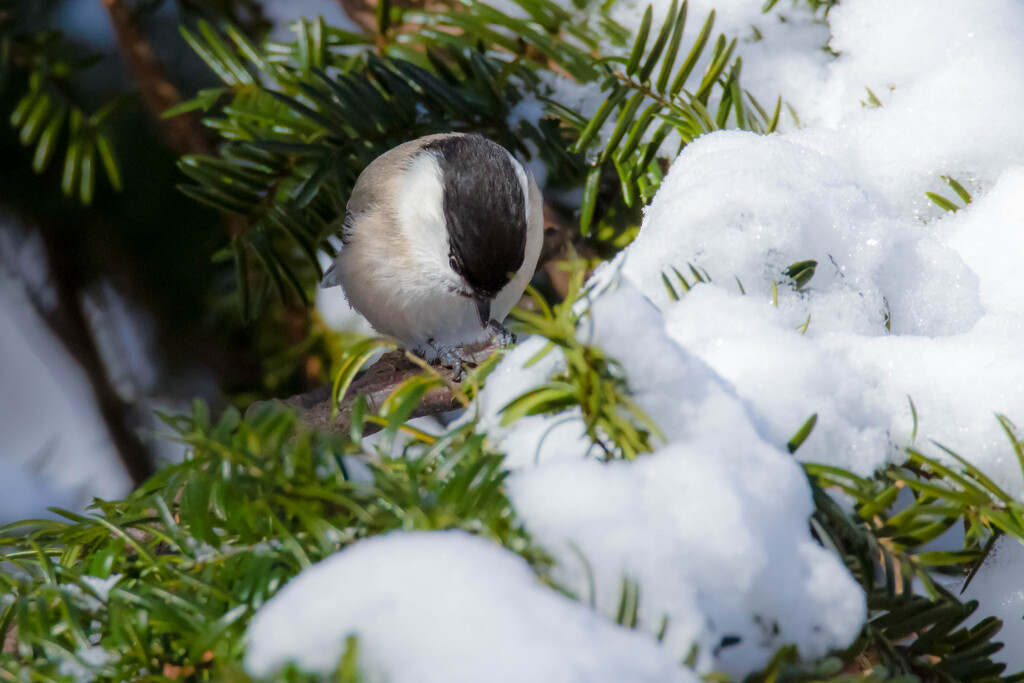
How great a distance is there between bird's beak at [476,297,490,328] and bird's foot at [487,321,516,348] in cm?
5

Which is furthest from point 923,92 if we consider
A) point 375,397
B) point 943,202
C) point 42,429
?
point 42,429

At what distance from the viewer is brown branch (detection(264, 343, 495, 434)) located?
0.60 meters

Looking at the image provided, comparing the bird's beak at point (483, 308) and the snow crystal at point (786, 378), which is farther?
the bird's beak at point (483, 308)

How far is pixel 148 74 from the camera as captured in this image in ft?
3.22

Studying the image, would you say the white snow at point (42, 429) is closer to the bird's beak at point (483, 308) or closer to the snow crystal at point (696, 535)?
the bird's beak at point (483, 308)

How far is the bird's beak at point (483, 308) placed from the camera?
1.06 metres

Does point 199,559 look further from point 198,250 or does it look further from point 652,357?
point 198,250

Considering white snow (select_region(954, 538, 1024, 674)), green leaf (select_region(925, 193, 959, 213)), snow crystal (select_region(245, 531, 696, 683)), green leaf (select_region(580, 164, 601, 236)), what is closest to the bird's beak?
green leaf (select_region(580, 164, 601, 236))

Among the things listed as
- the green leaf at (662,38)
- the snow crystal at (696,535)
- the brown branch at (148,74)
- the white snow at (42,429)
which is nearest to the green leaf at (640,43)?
the green leaf at (662,38)

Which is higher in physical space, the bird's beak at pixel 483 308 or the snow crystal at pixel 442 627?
the snow crystal at pixel 442 627

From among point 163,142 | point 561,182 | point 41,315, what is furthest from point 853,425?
point 41,315

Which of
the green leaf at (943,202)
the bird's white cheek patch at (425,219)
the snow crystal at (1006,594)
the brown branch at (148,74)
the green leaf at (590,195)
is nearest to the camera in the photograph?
the snow crystal at (1006,594)

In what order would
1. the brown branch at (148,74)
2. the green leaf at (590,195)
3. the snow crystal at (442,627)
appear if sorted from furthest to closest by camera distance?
the brown branch at (148,74) → the green leaf at (590,195) → the snow crystal at (442,627)

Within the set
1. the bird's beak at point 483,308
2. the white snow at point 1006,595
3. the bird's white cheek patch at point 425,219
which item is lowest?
the bird's beak at point 483,308
